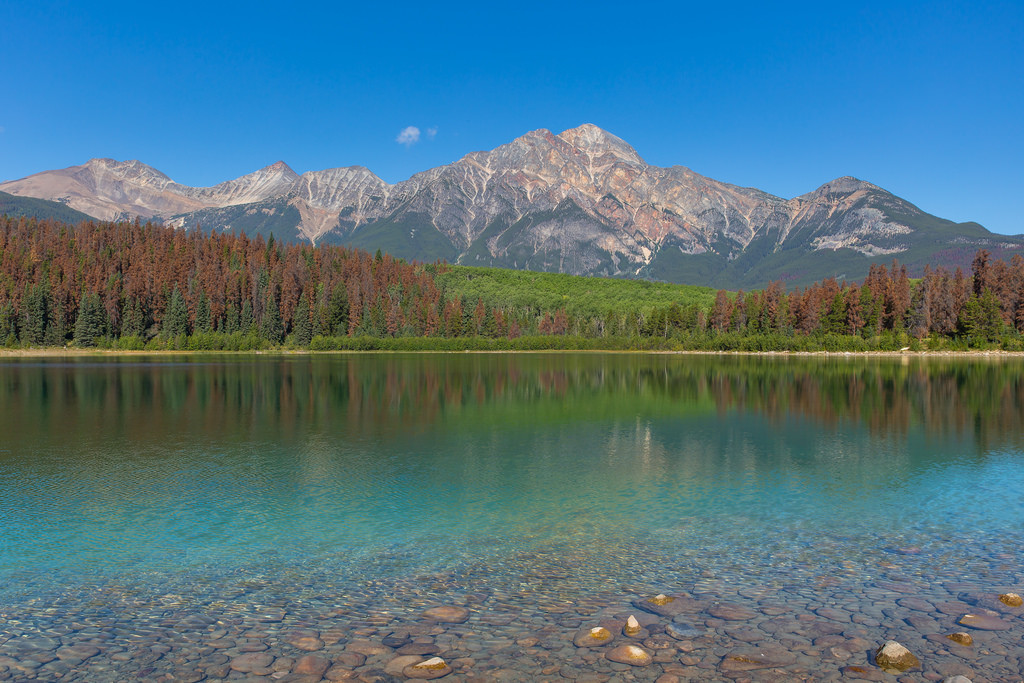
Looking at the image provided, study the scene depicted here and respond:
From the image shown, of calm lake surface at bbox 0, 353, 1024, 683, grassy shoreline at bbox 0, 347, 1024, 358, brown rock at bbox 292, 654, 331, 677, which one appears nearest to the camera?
brown rock at bbox 292, 654, 331, 677

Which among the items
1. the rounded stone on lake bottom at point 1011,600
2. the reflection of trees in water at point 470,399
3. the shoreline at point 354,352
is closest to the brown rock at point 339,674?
the rounded stone on lake bottom at point 1011,600

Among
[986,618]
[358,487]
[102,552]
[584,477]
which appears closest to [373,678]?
[102,552]

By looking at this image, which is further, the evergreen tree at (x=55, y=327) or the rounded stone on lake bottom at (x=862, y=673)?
the evergreen tree at (x=55, y=327)

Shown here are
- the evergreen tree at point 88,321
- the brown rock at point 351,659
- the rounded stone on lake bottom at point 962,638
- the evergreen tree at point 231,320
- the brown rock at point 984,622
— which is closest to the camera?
the brown rock at point 351,659

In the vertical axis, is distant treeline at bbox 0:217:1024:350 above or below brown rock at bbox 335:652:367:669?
above

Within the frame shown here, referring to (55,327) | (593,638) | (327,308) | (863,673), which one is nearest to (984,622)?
(863,673)

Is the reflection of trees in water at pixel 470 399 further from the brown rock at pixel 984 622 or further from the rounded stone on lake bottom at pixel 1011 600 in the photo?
the brown rock at pixel 984 622

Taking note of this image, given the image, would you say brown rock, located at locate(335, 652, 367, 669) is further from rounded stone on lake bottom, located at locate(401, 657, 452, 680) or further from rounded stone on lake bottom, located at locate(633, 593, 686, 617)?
rounded stone on lake bottom, located at locate(633, 593, 686, 617)

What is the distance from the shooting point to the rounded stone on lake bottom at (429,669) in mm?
10047

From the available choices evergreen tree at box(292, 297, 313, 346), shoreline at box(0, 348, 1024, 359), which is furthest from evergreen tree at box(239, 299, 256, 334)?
evergreen tree at box(292, 297, 313, 346)

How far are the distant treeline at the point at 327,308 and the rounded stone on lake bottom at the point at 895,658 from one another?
534 feet

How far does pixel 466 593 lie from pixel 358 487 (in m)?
10.2

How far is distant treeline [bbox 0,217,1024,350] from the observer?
155 meters

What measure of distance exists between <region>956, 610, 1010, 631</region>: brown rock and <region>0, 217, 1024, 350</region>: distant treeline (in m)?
160
